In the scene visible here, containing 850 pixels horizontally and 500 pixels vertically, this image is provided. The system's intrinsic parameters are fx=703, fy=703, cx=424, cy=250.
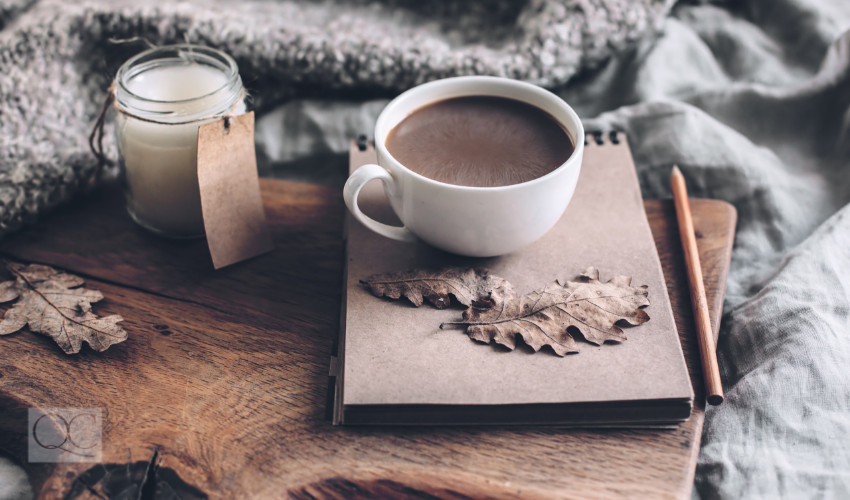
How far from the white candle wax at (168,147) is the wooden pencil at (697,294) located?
0.69 meters

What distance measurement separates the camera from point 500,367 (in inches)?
33.0

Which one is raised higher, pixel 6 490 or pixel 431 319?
pixel 431 319

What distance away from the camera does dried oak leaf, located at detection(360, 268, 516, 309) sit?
92 cm

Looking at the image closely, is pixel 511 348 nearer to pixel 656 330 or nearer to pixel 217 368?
pixel 656 330

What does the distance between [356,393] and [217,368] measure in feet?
0.68

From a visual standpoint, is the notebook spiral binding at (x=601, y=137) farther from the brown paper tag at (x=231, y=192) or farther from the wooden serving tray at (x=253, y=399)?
the brown paper tag at (x=231, y=192)

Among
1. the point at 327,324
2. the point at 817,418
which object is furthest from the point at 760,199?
the point at 327,324

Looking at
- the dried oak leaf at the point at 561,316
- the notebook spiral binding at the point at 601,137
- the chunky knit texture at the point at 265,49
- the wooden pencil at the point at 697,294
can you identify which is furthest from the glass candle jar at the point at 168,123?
the wooden pencil at the point at 697,294

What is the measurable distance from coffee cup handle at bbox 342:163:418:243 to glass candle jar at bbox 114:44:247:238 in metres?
0.23

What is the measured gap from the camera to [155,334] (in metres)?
0.95

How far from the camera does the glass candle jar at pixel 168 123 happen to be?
0.97 metres

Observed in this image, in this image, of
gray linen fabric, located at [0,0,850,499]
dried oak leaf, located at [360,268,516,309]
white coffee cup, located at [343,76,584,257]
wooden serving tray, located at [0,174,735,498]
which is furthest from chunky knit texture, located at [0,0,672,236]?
dried oak leaf, located at [360,268,516,309]

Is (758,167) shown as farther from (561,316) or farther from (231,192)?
(231,192)

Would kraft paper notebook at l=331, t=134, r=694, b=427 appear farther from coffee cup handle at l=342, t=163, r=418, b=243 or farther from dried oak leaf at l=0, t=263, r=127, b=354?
dried oak leaf at l=0, t=263, r=127, b=354
